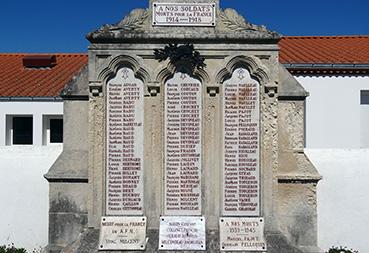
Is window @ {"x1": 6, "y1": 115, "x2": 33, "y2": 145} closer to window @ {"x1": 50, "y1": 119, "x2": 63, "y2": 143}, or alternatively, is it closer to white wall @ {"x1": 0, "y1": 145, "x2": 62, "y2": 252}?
window @ {"x1": 50, "y1": 119, "x2": 63, "y2": 143}

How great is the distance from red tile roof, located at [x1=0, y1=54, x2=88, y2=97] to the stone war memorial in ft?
30.2

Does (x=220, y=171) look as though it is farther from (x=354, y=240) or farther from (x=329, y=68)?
(x=329, y=68)

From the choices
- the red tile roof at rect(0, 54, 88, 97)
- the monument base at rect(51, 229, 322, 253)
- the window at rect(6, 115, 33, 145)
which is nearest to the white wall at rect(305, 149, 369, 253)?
the monument base at rect(51, 229, 322, 253)

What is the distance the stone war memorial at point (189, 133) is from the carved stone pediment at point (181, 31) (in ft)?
0.05

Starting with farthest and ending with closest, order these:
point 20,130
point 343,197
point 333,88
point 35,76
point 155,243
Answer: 1. point 35,76
2. point 20,130
3. point 333,88
4. point 343,197
5. point 155,243

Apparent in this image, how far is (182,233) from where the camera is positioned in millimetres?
7293

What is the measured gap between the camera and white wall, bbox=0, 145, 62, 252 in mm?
10445

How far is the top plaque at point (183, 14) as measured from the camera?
7434 millimetres

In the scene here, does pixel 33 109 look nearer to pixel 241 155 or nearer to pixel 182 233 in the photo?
pixel 182 233

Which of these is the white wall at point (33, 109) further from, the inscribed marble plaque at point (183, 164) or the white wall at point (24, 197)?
the inscribed marble plaque at point (183, 164)

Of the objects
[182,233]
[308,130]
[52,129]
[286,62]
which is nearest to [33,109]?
[52,129]

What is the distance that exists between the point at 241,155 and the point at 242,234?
46.7 inches

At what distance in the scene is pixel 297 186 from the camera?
743 centimetres

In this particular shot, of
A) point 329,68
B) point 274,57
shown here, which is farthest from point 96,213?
point 329,68
